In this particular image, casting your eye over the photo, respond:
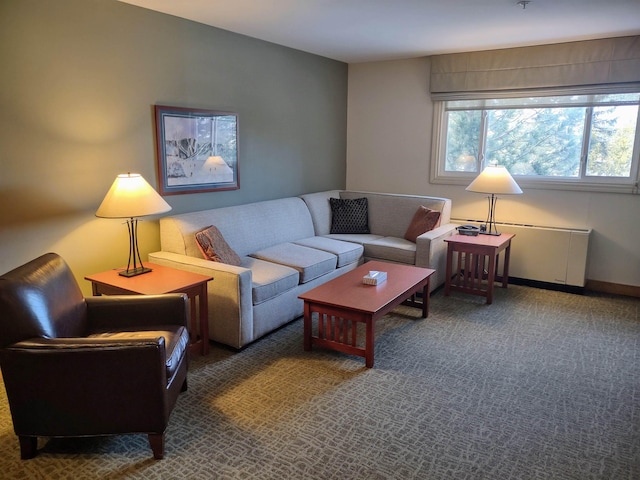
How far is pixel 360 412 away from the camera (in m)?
Answer: 2.48

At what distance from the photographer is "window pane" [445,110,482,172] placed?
505 centimetres

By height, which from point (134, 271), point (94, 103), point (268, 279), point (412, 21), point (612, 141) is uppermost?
point (412, 21)

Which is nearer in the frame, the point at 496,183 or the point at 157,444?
the point at 157,444

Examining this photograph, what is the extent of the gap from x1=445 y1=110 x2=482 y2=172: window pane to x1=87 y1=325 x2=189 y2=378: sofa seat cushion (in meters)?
3.83

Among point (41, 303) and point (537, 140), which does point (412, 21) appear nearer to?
point (537, 140)

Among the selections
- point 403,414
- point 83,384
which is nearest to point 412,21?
A: point 403,414

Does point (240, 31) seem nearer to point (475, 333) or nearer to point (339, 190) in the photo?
point (339, 190)

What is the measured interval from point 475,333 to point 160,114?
298cm

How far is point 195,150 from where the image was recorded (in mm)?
3846

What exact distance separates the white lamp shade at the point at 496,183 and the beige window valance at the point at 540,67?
37.8 inches

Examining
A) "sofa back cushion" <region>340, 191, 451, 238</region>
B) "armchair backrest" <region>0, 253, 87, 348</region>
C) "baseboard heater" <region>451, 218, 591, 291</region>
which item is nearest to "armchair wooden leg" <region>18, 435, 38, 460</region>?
"armchair backrest" <region>0, 253, 87, 348</region>

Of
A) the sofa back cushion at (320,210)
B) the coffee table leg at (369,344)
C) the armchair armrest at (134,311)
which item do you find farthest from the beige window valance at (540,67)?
the armchair armrest at (134,311)

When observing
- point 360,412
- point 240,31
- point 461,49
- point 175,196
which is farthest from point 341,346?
point 461,49

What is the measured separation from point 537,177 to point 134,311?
4.12 meters
